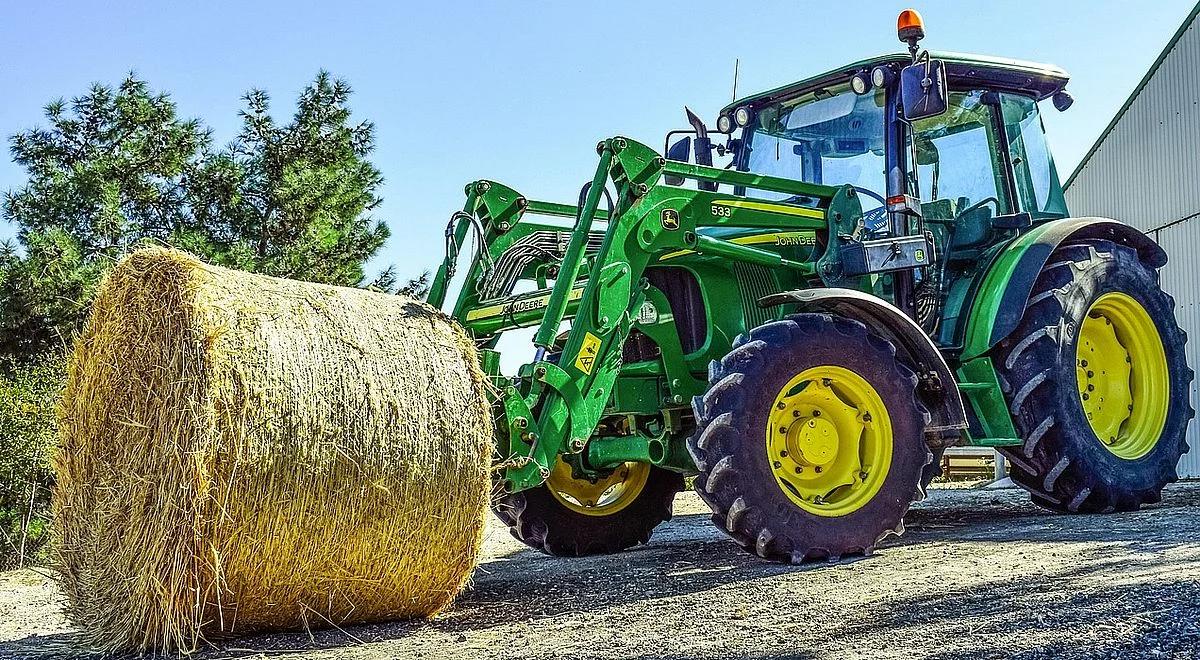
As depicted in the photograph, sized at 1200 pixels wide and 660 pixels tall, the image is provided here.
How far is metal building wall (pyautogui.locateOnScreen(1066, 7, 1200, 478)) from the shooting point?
13688mm

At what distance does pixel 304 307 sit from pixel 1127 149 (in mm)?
12805

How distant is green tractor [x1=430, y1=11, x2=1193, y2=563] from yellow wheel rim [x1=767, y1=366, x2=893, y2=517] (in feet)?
0.04

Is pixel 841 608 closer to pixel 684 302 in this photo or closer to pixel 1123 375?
pixel 684 302

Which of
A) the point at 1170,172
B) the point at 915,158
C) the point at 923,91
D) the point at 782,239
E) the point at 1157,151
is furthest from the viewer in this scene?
the point at 1157,151

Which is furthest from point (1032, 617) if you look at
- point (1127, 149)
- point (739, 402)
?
point (1127, 149)

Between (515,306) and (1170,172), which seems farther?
(1170,172)

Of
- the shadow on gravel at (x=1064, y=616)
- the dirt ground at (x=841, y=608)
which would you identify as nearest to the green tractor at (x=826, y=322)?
the dirt ground at (x=841, y=608)

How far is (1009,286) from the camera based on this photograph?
6.84m

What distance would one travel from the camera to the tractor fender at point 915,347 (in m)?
6.13

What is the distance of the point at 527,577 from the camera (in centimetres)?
645

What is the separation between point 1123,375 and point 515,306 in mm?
3921

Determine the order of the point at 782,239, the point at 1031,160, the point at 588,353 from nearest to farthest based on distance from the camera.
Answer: the point at 588,353 → the point at 782,239 → the point at 1031,160

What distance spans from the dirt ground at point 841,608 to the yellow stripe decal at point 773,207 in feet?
5.96

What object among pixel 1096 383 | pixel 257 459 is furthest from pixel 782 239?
pixel 257 459
